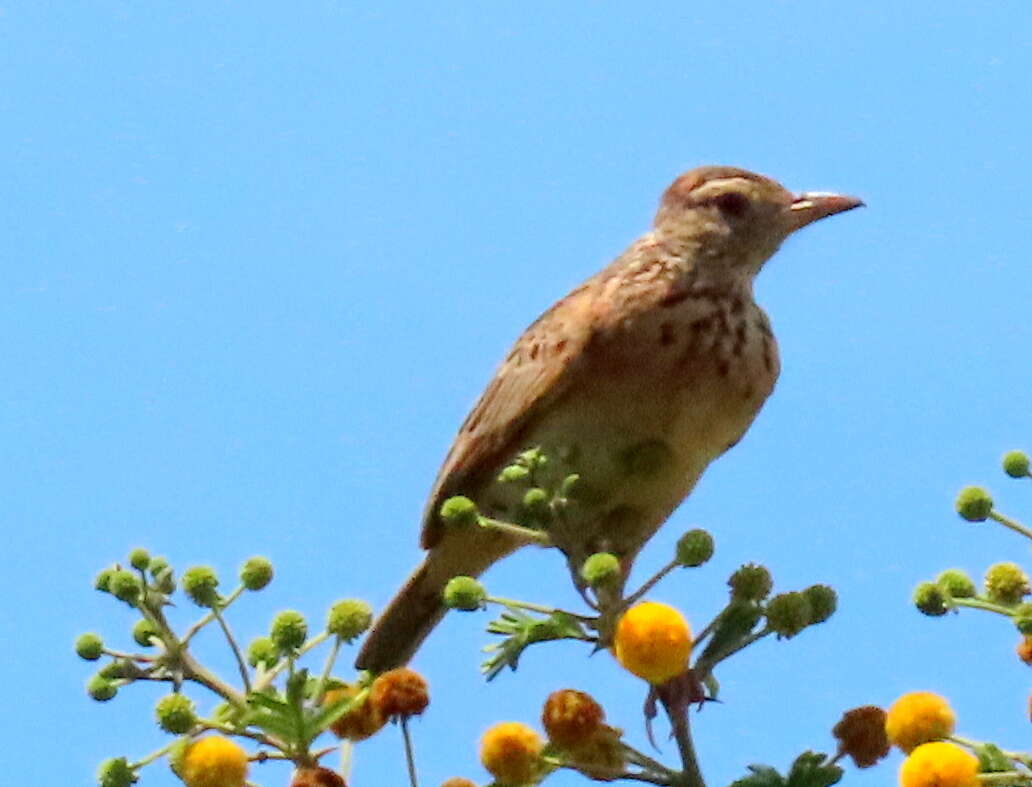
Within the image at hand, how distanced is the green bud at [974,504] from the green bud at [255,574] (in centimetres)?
151

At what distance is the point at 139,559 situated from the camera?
3.54 m

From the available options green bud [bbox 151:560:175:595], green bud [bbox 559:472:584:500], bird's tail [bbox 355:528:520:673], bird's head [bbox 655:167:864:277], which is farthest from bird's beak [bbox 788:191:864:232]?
green bud [bbox 151:560:175:595]

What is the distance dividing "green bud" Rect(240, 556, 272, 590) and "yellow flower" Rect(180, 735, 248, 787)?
0.63 metres

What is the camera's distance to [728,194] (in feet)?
21.9

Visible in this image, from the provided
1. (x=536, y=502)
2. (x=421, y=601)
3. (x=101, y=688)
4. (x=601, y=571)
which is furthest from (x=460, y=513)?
(x=421, y=601)

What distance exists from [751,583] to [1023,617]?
0.56 m

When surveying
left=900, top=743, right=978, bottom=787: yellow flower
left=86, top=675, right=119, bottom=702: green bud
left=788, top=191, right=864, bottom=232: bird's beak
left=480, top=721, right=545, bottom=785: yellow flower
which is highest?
left=788, top=191, right=864, bottom=232: bird's beak

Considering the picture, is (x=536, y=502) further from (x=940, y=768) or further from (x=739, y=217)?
(x=739, y=217)

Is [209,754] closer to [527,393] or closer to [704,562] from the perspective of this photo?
[704,562]

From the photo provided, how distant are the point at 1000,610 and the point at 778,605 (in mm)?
415

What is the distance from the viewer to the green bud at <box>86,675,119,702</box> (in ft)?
11.6

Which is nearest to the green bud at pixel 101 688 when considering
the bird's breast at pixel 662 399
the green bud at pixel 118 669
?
the green bud at pixel 118 669

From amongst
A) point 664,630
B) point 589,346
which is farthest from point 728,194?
point 664,630

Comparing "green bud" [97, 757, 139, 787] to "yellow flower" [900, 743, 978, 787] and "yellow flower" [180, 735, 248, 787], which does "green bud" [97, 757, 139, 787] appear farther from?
"yellow flower" [900, 743, 978, 787]
